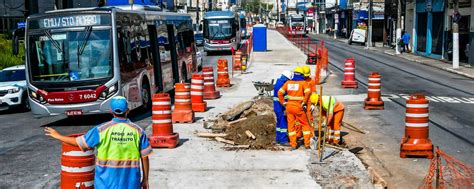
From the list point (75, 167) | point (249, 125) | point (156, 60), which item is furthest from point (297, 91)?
point (156, 60)

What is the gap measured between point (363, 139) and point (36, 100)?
8.53m

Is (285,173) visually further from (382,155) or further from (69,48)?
(69,48)

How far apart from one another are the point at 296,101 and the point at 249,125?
2174 millimetres

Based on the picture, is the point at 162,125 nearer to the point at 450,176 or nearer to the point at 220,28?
the point at 450,176

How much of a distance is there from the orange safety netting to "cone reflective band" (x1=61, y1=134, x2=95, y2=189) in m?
4.98

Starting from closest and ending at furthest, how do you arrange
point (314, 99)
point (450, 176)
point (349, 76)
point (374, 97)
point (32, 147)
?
point (450, 176)
point (314, 99)
point (32, 147)
point (374, 97)
point (349, 76)

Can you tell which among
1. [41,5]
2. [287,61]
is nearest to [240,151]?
[287,61]

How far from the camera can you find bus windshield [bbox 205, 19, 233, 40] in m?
45.0

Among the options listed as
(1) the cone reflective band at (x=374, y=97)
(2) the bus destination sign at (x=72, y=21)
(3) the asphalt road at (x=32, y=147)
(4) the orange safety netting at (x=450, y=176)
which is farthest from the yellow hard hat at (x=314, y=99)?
(2) the bus destination sign at (x=72, y=21)

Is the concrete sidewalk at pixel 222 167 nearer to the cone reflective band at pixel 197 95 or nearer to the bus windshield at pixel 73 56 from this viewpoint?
the bus windshield at pixel 73 56

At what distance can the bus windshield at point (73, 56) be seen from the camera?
14703mm

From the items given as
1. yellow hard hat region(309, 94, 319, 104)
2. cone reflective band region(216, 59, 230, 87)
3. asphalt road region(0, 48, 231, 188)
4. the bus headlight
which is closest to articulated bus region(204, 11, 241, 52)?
cone reflective band region(216, 59, 230, 87)

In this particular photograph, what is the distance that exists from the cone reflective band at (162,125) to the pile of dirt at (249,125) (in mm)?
1269

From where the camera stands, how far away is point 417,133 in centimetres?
1088
